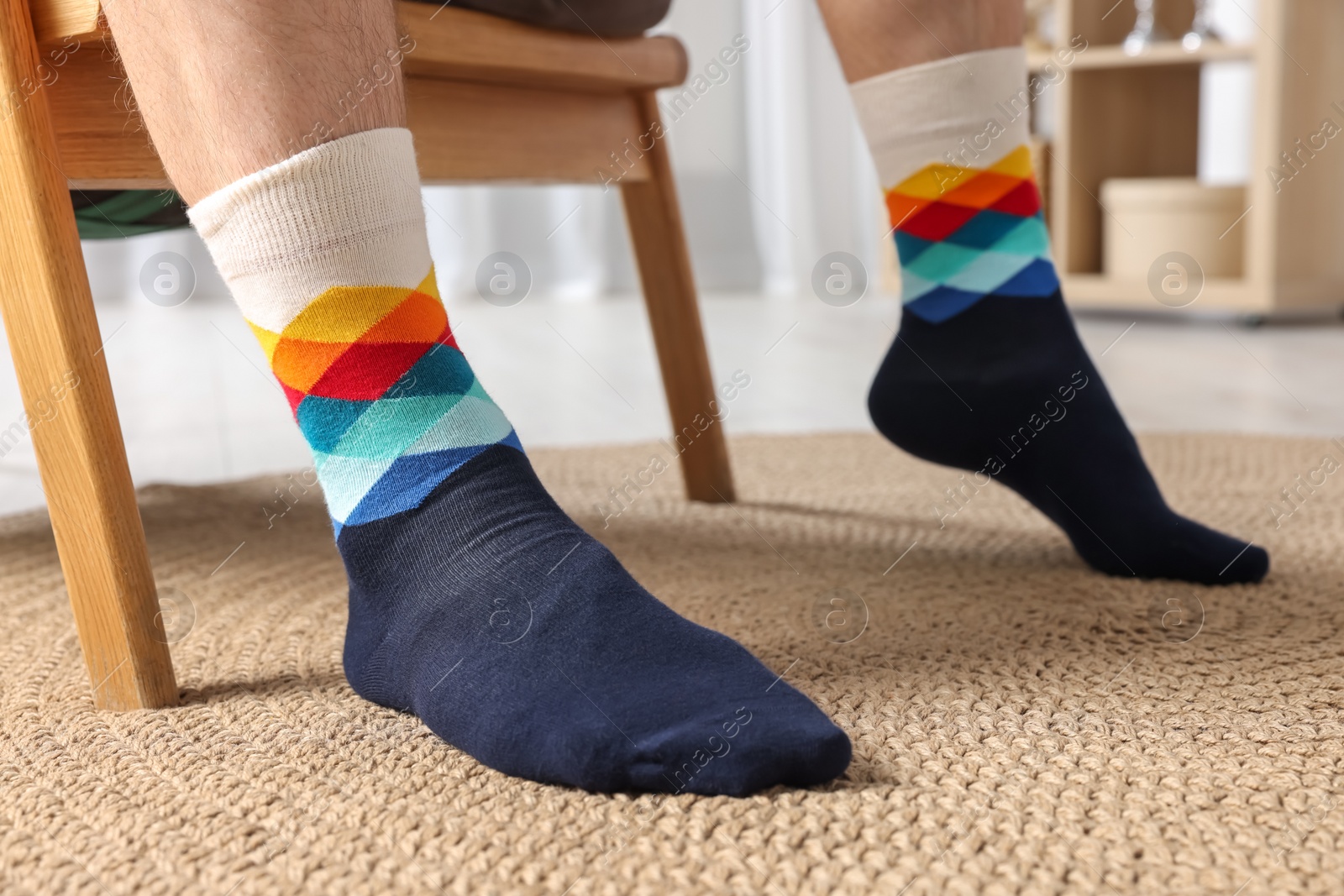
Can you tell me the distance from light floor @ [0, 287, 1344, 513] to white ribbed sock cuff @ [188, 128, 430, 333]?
734 mm

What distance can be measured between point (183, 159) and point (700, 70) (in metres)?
2.60

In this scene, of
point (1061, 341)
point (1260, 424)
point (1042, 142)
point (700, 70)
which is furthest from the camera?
point (700, 70)

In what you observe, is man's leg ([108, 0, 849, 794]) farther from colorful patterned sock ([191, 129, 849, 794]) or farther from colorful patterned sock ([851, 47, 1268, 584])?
colorful patterned sock ([851, 47, 1268, 584])

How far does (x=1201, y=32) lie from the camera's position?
2.14 m

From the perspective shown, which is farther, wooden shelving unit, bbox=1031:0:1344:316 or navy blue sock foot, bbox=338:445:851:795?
wooden shelving unit, bbox=1031:0:1344:316

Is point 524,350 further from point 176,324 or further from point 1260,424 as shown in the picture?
point 1260,424

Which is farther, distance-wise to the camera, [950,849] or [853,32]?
[853,32]

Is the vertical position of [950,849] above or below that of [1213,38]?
below

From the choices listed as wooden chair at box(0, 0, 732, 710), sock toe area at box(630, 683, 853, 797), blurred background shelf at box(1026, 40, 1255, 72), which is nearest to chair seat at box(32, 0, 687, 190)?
wooden chair at box(0, 0, 732, 710)

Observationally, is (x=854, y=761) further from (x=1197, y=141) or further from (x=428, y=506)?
(x=1197, y=141)

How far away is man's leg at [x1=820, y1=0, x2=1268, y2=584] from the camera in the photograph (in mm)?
684

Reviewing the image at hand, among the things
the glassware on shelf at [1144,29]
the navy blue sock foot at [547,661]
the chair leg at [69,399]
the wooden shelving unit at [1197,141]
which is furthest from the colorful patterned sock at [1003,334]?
the glassware on shelf at [1144,29]

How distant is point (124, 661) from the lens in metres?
0.53

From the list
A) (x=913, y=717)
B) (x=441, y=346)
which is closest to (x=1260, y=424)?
(x=913, y=717)
